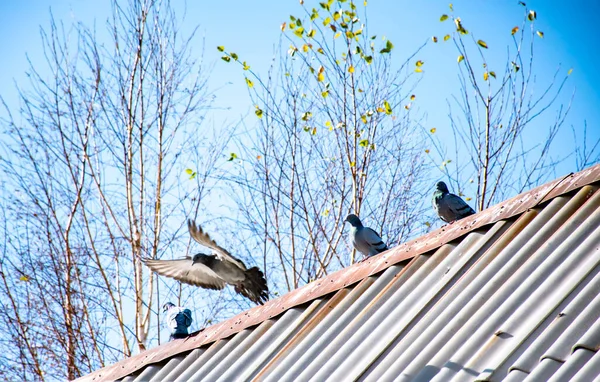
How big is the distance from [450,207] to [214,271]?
3.21 metres

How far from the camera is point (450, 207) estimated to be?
556 cm

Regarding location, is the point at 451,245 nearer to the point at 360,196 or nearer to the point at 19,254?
the point at 360,196

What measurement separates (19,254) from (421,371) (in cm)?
870

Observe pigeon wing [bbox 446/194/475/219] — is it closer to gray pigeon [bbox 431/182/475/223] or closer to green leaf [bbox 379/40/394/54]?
gray pigeon [bbox 431/182/475/223]

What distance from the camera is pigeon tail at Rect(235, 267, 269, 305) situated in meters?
7.92

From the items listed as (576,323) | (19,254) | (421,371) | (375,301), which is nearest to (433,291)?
(375,301)

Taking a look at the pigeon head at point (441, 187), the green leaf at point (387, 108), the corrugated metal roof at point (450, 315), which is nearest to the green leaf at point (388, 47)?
the green leaf at point (387, 108)

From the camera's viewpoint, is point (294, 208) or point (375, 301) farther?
point (294, 208)

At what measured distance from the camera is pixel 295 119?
10414mm

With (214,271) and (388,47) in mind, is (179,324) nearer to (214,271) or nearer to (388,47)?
(214,271)

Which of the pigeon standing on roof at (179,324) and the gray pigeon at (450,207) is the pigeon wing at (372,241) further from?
the pigeon standing on roof at (179,324)

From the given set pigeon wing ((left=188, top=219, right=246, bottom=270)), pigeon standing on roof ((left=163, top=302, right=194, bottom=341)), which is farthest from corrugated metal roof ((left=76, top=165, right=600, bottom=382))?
pigeon wing ((left=188, top=219, right=246, bottom=270))

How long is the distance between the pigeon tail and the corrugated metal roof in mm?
3227

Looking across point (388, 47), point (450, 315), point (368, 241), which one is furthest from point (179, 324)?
point (388, 47)
